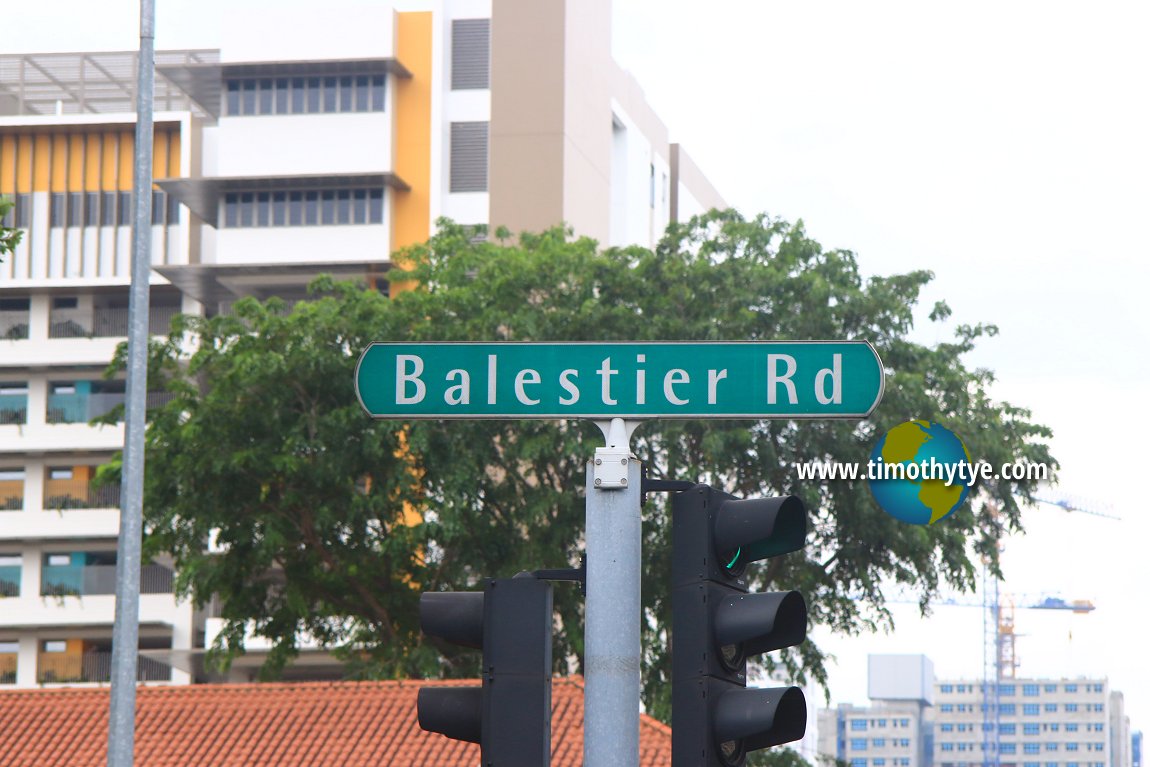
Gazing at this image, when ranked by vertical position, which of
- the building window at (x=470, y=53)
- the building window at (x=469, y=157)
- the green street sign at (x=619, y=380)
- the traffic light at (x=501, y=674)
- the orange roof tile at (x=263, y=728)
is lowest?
the orange roof tile at (x=263, y=728)

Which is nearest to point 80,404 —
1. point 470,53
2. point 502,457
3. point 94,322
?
point 94,322

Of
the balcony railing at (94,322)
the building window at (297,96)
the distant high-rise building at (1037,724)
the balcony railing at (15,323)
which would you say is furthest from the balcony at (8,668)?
the distant high-rise building at (1037,724)

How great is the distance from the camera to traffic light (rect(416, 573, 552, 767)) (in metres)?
4.39

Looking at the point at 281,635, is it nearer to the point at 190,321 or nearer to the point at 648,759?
the point at 190,321

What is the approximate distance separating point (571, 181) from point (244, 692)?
2494 centimetres

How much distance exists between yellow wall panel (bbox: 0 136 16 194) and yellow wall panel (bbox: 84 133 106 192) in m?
2.21

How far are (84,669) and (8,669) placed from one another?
2.84m

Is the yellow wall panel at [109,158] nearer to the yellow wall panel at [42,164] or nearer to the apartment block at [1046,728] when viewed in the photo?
the yellow wall panel at [42,164]

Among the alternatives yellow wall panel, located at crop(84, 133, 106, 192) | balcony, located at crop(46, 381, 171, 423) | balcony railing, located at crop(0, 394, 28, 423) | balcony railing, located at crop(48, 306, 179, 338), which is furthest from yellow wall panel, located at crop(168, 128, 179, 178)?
balcony railing, located at crop(0, 394, 28, 423)

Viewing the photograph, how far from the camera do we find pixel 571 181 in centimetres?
4981

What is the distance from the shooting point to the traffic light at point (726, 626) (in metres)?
4.32

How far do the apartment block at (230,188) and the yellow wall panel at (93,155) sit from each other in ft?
0.19

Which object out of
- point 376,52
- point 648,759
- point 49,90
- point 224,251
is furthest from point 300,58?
point 648,759

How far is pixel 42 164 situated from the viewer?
54.5 metres
